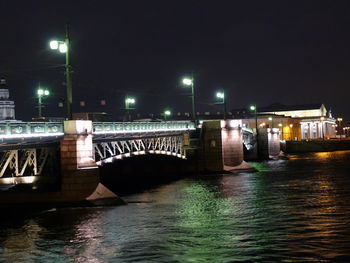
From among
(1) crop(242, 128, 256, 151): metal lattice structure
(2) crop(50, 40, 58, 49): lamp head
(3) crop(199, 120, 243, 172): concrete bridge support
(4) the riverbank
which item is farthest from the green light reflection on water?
(4) the riverbank

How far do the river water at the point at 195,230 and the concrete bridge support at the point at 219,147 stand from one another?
2171 centimetres

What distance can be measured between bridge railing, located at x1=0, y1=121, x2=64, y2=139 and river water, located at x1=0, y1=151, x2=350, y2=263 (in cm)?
464

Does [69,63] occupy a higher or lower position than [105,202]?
higher

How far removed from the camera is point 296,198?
117 ft

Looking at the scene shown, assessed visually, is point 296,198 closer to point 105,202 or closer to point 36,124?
point 105,202

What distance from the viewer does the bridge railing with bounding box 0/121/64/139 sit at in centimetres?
2733

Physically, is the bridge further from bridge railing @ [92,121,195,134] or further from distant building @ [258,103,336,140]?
distant building @ [258,103,336,140]

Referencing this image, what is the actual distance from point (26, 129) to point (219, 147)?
3497 centimetres

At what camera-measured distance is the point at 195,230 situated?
25.1 metres

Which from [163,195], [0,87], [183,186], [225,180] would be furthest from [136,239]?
[0,87]

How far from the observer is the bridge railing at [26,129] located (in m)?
27.3

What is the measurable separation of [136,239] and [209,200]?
14.1 m

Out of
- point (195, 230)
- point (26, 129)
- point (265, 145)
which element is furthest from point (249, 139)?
point (195, 230)

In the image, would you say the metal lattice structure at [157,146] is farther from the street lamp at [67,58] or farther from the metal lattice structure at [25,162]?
the street lamp at [67,58]
